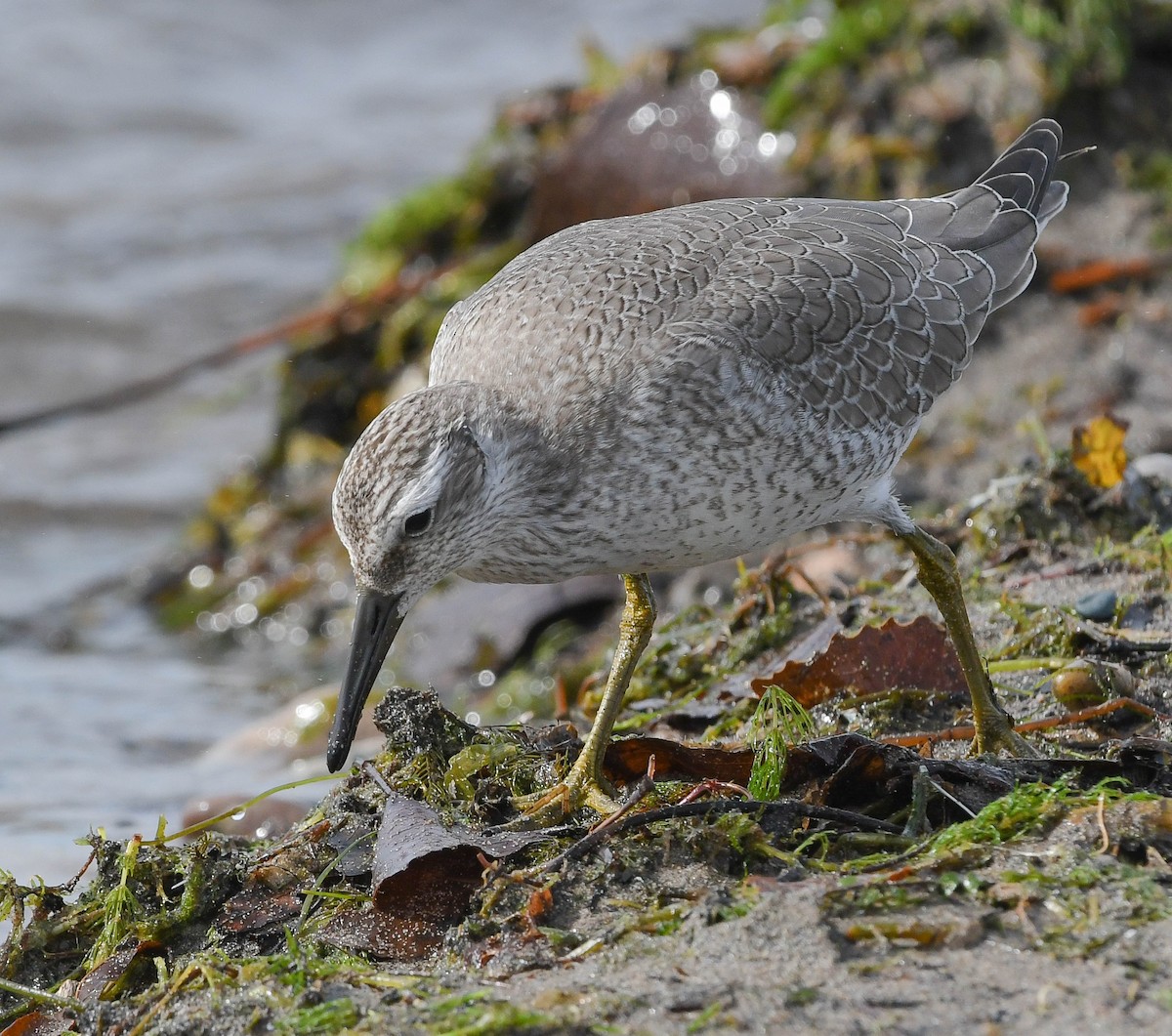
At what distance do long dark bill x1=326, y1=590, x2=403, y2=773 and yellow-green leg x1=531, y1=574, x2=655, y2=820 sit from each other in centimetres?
63

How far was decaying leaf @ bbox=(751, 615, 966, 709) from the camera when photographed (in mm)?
5387

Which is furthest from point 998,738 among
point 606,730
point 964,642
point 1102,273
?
point 1102,273

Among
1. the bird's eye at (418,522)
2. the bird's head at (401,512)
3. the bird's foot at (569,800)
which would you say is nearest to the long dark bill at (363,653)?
the bird's head at (401,512)

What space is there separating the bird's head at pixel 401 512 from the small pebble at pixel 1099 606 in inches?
94.6

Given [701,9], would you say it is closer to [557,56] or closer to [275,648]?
[557,56]

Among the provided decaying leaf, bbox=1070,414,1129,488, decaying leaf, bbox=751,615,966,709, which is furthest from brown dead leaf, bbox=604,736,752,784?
decaying leaf, bbox=1070,414,1129,488

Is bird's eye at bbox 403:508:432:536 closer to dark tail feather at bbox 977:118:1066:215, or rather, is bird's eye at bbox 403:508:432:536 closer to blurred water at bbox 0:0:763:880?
blurred water at bbox 0:0:763:880

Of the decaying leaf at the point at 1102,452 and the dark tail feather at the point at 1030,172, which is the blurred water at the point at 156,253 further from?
the dark tail feather at the point at 1030,172

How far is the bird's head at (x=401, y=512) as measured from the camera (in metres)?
4.57

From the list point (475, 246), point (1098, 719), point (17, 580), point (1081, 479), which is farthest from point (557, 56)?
point (1098, 719)

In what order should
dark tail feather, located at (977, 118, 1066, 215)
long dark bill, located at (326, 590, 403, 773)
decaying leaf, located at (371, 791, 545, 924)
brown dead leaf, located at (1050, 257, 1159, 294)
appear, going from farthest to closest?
1. brown dead leaf, located at (1050, 257, 1159, 294)
2. dark tail feather, located at (977, 118, 1066, 215)
3. long dark bill, located at (326, 590, 403, 773)
4. decaying leaf, located at (371, 791, 545, 924)

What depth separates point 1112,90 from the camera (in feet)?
30.7

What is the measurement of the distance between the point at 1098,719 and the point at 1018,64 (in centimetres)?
557

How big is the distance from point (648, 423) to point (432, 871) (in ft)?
4.97
